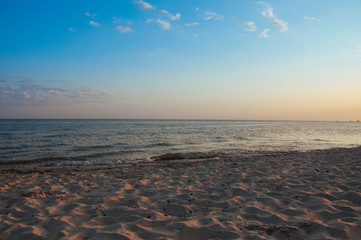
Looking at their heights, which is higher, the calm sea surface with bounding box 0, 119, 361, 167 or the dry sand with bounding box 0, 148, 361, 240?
the dry sand with bounding box 0, 148, 361, 240

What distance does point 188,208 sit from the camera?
4379mm

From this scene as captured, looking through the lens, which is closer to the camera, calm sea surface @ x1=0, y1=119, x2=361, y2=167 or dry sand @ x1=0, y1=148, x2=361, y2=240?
dry sand @ x1=0, y1=148, x2=361, y2=240

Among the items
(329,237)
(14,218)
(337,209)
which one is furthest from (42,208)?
(337,209)

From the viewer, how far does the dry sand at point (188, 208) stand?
3301 millimetres

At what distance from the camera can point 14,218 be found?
13.0ft

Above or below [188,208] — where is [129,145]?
below

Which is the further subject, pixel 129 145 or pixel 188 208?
pixel 129 145

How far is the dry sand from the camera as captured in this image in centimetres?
330

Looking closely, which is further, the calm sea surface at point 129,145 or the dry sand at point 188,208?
the calm sea surface at point 129,145

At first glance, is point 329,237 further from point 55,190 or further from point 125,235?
point 55,190

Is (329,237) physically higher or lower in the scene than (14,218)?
higher

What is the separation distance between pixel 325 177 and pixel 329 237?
14.1ft

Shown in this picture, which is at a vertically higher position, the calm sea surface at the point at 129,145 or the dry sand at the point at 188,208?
the dry sand at the point at 188,208

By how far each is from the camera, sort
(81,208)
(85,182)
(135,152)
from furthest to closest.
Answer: (135,152) → (85,182) → (81,208)
